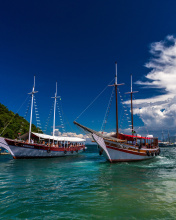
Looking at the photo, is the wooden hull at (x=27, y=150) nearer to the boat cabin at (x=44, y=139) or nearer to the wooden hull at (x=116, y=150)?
the boat cabin at (x=44, y=139)

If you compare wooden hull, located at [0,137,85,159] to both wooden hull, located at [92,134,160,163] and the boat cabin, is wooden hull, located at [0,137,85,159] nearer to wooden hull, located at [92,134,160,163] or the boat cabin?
the boat cabin

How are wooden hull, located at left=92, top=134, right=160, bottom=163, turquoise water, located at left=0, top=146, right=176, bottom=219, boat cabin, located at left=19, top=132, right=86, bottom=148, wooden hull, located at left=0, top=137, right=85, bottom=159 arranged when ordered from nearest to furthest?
1. turquoise water, located at left=0, top=146, right=176, bottom=219
2. wooden hull, located at left=92, top=134, right=160, bottom=163
3. wooden hull, located at left=0, top=137, right=85, bottom=159
4. boat cabin, located at left=19, top=132, right=86, bottom=148

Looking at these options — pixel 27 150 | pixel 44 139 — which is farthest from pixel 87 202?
pixel 44 139

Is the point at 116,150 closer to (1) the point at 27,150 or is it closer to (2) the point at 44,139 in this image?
(1) the point at 27,150

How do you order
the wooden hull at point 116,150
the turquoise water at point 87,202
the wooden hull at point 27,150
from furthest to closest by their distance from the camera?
the wooden hull at point 27,150 < the wooden hull at point 116,150 < the turquoise water at point 87,202

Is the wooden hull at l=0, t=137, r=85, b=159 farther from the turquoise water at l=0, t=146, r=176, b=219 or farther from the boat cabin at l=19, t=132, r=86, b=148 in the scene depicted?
the turquoise water at l=0, t=146, r=176, b=219

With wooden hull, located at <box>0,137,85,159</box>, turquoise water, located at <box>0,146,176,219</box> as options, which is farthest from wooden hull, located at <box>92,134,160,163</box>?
wooden hull, located at <box>0,137,85,159</box>

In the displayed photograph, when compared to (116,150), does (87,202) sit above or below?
below

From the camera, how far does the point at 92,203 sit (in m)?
8.84

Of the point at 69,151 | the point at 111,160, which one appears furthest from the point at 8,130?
the point at 111,160

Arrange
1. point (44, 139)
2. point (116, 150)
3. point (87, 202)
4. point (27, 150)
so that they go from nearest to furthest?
point (87, 202) < point (116, 150) < point (27, 150) < point (44, 139)

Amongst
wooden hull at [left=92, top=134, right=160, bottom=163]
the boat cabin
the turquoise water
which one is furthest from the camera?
the boat cabin

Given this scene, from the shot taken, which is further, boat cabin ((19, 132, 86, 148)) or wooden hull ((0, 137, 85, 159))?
boat cabin ((19, 132, 86, 148))

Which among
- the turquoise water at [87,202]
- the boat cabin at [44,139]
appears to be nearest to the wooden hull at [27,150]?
the boat cabin at [44,139]
